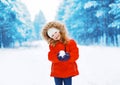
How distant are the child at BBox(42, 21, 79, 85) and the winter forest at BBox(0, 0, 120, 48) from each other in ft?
22.7

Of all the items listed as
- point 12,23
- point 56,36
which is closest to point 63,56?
point 56,36

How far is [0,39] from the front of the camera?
34.7 feet

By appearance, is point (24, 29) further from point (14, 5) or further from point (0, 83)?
point (0, 83)

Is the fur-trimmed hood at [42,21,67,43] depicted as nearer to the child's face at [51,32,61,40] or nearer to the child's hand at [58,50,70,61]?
the child's face at [51,32,61,40]

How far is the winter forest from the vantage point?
10.7 meters

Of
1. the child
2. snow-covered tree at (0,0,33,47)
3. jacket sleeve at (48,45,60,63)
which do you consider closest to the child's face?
the child

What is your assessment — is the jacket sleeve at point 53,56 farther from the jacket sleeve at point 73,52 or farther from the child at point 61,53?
the jacket sleeve at point 73,52

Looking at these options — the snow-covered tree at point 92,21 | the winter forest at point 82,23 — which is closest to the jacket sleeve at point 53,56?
the winter forest at point 82,23

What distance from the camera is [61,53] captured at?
129 inches

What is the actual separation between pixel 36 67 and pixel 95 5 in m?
5.31

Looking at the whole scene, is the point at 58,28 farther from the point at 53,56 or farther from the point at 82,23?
the point at 82,23

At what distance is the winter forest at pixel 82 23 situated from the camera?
10672 millimetres

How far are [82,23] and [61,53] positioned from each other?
33.9 ft

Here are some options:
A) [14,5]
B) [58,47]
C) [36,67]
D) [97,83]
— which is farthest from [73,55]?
[14,5]
